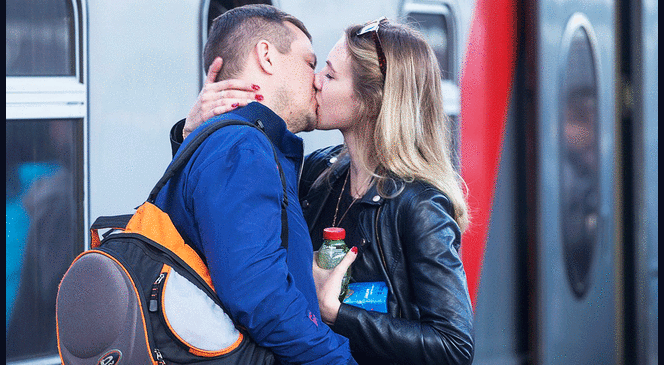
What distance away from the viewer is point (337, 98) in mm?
1839

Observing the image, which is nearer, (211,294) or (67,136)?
(211,294)

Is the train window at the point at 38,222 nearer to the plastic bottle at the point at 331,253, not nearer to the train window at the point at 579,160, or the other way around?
the plastic bottle at the point at 331,253

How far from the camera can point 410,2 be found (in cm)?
271

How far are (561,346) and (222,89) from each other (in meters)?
2.33

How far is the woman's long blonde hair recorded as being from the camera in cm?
178

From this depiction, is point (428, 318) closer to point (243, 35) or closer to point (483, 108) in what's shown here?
point (243, 35)

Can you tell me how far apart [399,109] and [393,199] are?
245 millimetres

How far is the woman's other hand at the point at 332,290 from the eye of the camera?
1.61 metres

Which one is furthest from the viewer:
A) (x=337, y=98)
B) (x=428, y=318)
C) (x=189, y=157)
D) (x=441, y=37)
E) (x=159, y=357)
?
(x=441, y=37)

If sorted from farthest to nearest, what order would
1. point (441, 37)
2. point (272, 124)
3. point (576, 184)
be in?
1. point (576, 184)
2. point (441, 37)
3. point (272, 124)

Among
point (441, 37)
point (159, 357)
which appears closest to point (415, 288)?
point (159, 357)

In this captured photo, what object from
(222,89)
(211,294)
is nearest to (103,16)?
(222,89)

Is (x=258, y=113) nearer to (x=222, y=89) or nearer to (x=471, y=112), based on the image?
(x=222, y=89)

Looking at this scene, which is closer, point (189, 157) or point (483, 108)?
point (189, 157)
